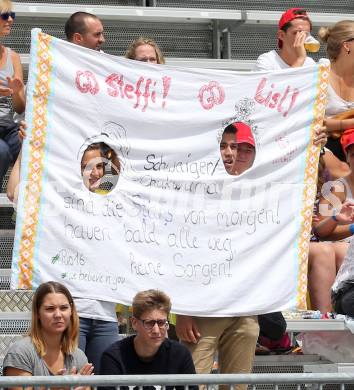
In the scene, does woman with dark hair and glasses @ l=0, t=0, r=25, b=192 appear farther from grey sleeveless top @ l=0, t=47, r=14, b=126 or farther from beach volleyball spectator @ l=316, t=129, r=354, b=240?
beach volleyball spectator @ l=316, t=129, r=354, b=240

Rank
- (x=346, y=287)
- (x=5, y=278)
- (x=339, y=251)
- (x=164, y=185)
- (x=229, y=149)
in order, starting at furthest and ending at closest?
(x=5, y=278) → (x=339, y=251) → (x=346, y=287) → (x=229, y=149) → (x=164, y=185)

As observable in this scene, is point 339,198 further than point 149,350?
Yes

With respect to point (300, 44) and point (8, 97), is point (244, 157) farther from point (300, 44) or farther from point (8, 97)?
point (8, 97)

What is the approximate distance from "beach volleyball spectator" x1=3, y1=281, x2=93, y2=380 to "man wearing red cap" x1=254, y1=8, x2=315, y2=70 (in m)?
2.62

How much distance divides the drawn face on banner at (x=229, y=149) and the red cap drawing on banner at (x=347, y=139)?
99 centimetres

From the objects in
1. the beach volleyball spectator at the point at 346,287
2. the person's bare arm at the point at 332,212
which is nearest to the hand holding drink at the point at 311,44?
the person's bare arm at the point at 332,212

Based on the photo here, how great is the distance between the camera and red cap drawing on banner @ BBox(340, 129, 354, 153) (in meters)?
6.49

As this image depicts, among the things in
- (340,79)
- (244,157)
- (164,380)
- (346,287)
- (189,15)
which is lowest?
(164,380)

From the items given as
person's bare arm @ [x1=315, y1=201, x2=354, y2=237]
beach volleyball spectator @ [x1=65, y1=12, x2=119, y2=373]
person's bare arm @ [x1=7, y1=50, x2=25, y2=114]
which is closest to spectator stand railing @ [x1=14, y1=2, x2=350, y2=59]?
person's bare arm @ [x1=7, y1=50, x2=25, y2=114]

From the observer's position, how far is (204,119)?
577 cm

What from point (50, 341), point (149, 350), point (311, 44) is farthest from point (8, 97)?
point (149, 350)

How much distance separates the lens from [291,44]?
23.4 ft

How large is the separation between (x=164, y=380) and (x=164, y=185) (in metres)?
1.96

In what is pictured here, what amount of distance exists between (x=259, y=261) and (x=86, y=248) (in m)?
0.87
